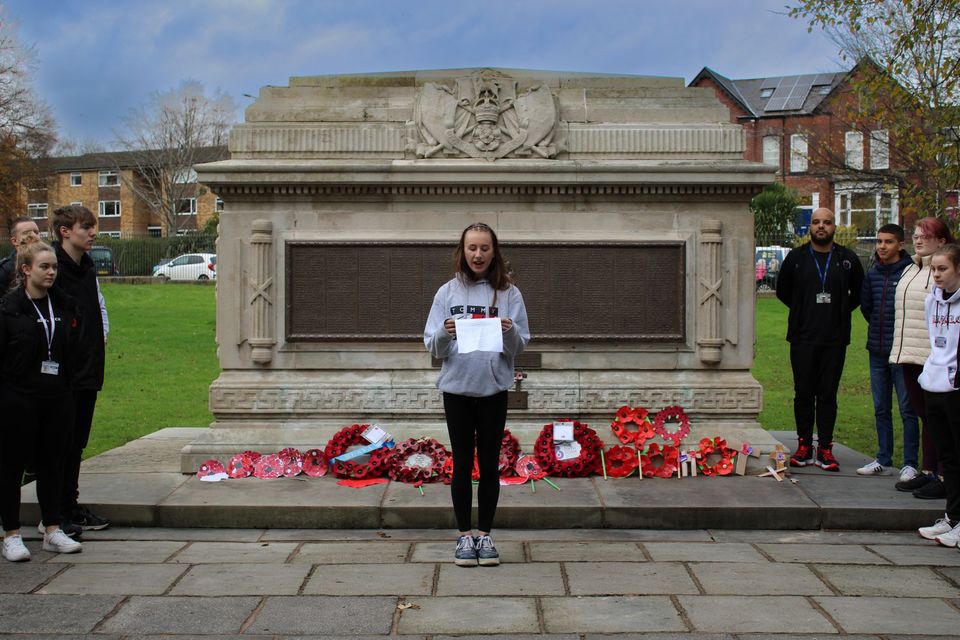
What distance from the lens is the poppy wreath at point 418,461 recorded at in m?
7.29

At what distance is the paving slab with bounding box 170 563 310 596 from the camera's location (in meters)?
5.25

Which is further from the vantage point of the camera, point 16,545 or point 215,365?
point 215,365

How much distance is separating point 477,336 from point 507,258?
8.45ft

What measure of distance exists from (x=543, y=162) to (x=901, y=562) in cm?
381

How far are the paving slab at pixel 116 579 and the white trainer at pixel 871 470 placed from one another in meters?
5.16

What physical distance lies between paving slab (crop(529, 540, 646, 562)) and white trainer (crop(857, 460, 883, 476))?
2582 mm

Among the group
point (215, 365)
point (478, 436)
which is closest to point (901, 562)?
point (478, 436)

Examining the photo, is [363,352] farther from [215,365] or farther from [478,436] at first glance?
[215,365]

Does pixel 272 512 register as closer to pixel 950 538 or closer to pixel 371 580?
pixel 371 580

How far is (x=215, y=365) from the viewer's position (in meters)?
16.3

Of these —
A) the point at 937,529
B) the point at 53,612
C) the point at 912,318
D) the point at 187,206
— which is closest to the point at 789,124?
the point at 187,206

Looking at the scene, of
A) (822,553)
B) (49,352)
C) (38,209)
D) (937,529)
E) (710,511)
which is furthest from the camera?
(38,209)

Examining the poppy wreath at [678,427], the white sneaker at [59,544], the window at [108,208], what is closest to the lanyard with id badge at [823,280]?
the poppy wreath at [678,427]

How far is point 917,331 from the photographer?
725 centimetres
